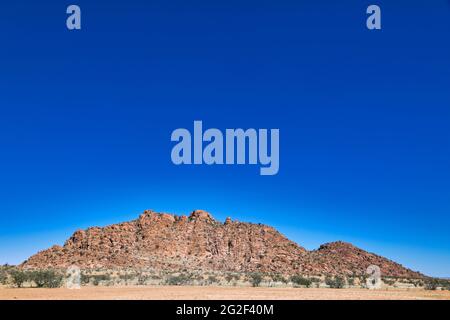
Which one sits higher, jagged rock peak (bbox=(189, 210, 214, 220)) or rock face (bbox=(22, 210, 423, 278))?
jagged rock peak (bbox=(189, 210, 214, 220))

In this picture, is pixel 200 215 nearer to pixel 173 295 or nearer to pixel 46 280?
pixel 46 280

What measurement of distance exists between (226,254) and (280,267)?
13.6 meters

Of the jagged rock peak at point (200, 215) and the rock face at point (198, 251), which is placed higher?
the jagged rock peak at point (200, 215)

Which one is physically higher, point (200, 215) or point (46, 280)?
point (200, 215)

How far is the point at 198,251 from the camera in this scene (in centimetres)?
11000

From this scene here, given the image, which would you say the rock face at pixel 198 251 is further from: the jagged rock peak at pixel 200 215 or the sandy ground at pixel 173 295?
the sandy ground at pixel 173 295

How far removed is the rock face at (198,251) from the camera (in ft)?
334

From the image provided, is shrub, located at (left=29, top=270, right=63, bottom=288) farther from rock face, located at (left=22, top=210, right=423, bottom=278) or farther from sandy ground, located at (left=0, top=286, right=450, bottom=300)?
rock face, located at (left=22, top=210, right=423, bottom=278)

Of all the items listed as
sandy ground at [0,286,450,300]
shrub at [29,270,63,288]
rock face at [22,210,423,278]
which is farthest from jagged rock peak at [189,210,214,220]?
sandy ground at [0,286,450,300]

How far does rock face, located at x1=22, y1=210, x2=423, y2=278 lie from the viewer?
334 feet

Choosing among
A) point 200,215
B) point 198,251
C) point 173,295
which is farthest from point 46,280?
point 200,215

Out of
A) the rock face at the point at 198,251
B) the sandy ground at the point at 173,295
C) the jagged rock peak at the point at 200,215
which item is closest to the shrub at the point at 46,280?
the sandy ground at the point at 173,295
